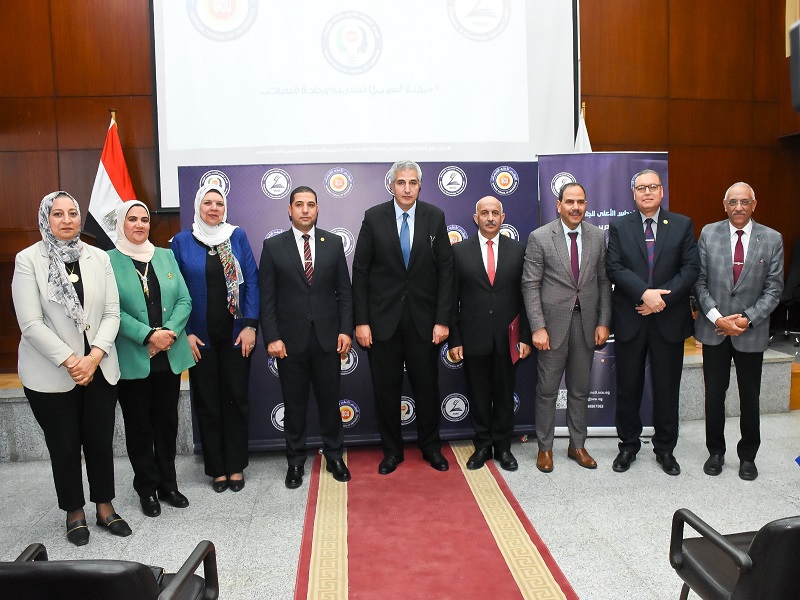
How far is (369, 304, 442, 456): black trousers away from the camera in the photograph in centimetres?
345

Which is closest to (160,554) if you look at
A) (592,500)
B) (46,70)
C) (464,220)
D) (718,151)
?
(592,500)

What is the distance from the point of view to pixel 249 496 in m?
3.32

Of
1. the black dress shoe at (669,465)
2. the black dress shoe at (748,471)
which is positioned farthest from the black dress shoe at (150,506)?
the black dress shoe at (748,471)

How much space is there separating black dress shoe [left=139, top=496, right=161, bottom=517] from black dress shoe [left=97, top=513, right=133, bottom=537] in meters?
0.18

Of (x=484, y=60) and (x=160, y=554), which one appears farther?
(x=484, y=60)

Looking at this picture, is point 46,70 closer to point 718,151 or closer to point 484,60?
point 484,60

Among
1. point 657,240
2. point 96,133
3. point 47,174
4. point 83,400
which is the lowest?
point 83,400

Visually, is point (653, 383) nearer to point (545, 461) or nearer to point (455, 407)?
point (545, 461)

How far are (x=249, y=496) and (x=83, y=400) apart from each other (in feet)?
3.35

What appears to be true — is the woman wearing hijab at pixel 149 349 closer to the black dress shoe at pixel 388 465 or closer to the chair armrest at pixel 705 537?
the black dress shoe at pixel 388 465

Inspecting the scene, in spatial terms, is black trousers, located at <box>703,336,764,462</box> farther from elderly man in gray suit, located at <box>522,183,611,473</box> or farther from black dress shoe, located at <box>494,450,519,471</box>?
black dress shoe, located at <box>494,450,519,471</box>

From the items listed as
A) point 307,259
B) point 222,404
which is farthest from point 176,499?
point 307,259

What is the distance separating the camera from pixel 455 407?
404 cm

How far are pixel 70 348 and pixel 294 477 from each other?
4.55 ft
